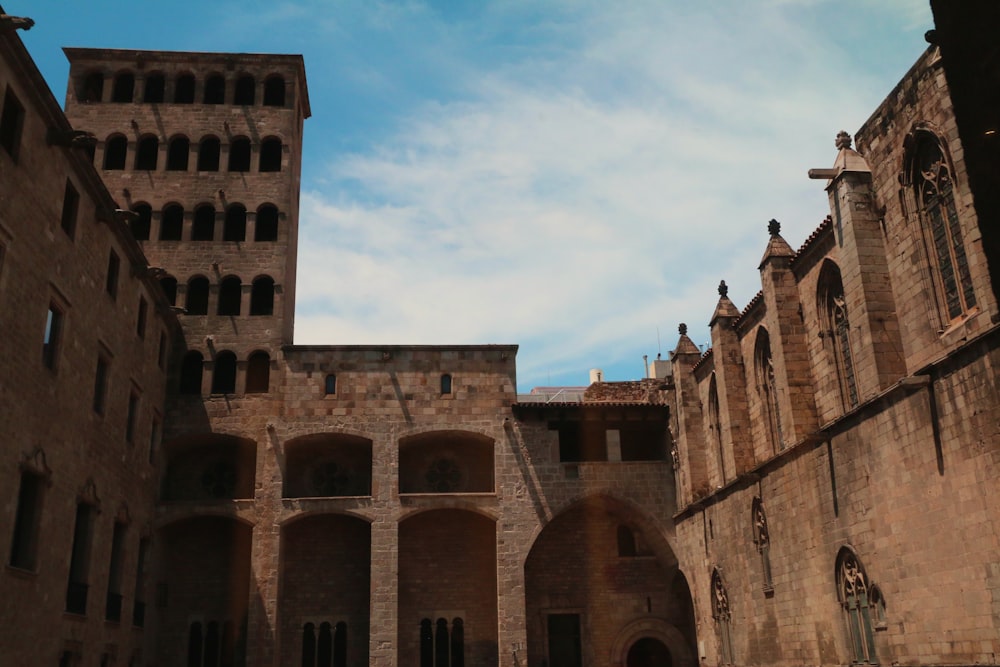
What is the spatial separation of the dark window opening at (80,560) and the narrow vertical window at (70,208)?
5952 mm

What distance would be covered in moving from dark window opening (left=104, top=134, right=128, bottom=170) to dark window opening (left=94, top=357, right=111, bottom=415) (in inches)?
493

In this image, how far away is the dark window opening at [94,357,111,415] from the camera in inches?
817

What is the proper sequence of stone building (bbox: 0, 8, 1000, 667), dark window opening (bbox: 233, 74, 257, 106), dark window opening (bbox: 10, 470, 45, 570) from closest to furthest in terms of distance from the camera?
stone building (bbox: 0, 8, 1000, 667) → dark window opening (bbox: 10, 470, 45, 570) → dark window opening (bbox: 233, 74, 257, 106)

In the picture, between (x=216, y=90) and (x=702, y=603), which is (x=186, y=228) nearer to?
(x=216, y=90)

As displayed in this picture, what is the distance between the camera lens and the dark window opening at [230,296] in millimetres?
30000

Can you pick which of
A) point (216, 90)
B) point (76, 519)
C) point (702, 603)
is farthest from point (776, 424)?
point (216, 90)

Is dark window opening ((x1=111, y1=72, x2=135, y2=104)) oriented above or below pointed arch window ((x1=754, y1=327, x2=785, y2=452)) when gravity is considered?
above

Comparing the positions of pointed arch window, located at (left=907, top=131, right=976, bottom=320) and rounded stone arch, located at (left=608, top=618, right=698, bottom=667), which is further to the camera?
rounded stone arch, located at (left=608, top=618, right=698, bottom=667)

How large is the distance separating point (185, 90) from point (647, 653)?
25.4 meters

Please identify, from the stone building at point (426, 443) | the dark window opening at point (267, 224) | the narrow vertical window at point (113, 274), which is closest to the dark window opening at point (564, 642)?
the stone building at point (426, 443)

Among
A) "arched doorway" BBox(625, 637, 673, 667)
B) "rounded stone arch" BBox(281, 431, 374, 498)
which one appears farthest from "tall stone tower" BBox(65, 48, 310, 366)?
"arched doorway" BBox(625, 637, 673, 667)

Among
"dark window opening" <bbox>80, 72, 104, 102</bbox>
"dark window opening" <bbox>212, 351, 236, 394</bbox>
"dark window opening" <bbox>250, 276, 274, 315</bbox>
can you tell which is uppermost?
"dark window opening" <bbox>80, 72, 104, 102</bbox>

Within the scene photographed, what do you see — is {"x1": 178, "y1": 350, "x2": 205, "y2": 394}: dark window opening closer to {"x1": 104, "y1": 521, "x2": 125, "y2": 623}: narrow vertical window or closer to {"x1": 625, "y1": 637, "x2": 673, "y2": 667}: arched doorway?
{"x1": 104, "y1": 521, "x2": 125, "y2": 623}: narrow vertical window

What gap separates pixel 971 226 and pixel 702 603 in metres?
14.9
